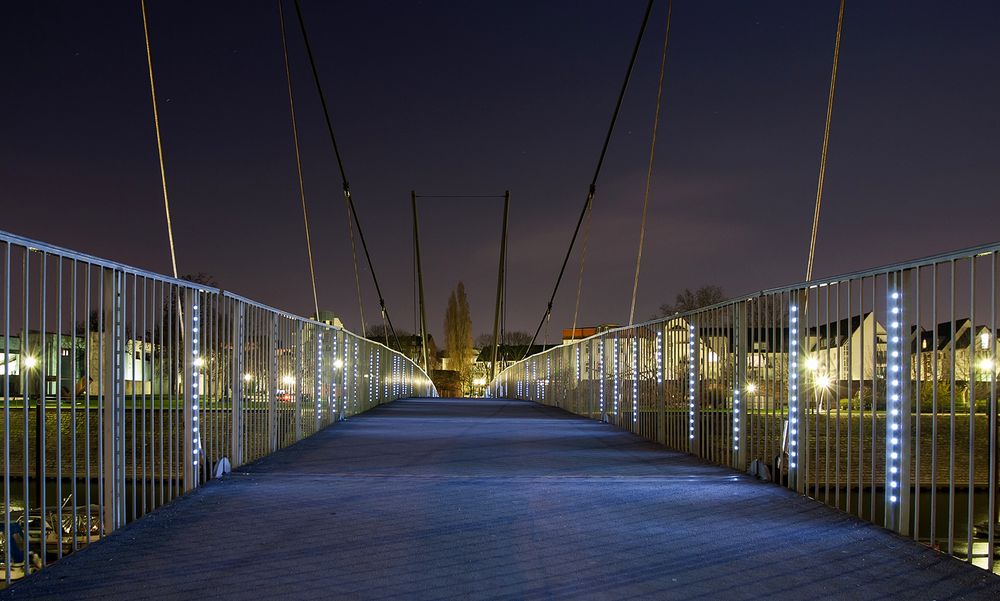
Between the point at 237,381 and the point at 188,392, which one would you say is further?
the point at 237,381

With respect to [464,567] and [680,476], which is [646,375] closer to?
[680,476]

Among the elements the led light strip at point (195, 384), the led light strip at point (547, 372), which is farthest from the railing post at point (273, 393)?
the led light strip at point (547, 372)

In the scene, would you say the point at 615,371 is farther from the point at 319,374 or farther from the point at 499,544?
the point at 499,544

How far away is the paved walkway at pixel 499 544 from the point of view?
352 cm

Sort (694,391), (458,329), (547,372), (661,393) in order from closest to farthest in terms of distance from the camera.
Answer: (694,391) → (661,393) → (547,372) → (458,329)

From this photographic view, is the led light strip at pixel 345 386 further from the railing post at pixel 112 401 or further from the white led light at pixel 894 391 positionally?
the white led light at pixel 894 391

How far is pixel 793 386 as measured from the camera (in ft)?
20.2

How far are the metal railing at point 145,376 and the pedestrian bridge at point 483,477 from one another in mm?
25

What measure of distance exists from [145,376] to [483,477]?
2480mm

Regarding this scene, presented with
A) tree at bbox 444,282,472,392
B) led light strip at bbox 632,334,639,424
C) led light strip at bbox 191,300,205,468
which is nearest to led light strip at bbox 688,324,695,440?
led light strip at bbox 632,334,639,424

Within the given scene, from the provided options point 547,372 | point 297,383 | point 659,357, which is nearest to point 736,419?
point 659,357

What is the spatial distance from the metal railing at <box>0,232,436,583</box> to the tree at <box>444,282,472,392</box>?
79352 mm

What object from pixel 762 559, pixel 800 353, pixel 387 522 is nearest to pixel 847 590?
pixel 762 559

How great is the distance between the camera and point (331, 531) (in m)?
4.63
